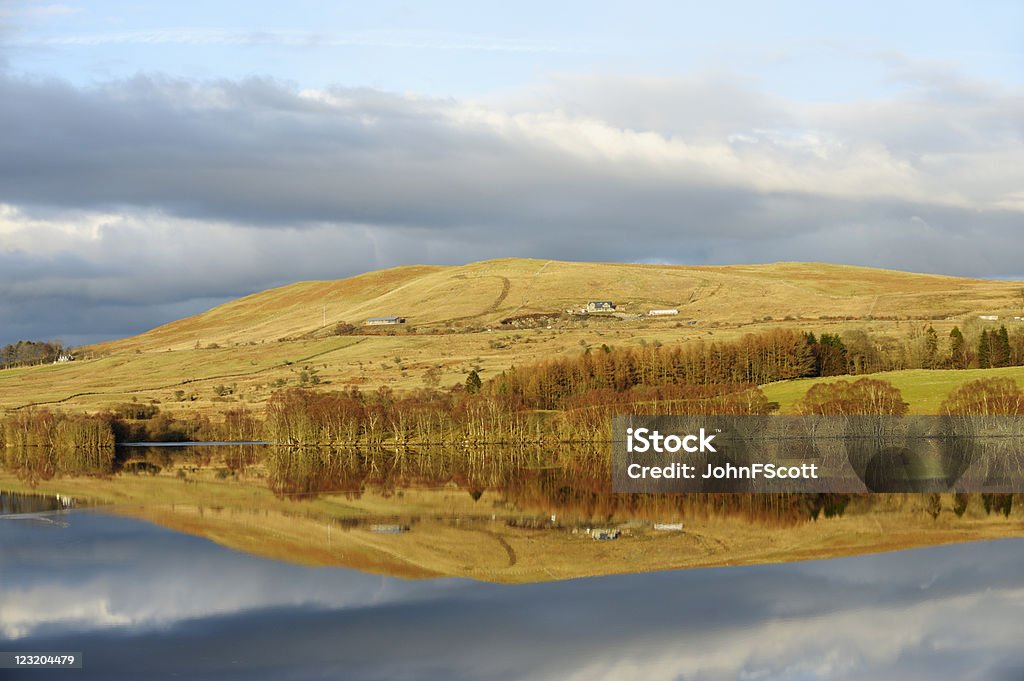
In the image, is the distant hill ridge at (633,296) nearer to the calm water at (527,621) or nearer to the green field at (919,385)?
the green field at (919,385)

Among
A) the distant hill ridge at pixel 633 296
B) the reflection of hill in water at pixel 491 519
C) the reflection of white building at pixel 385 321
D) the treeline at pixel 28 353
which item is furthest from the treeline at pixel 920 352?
the treeline at pixel 28 353

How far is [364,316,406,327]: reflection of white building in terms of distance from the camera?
15812 centimetres

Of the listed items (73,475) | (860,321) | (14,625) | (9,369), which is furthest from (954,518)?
(9,369)

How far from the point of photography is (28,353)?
603 ft

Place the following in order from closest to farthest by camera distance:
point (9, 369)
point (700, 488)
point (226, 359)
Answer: point (700, 488) < point (226, 359) < point (9, 369)

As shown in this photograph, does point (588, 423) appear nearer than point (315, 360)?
Yes

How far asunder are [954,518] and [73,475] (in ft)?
158

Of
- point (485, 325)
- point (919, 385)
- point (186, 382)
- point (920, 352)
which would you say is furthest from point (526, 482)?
point (485, 325)

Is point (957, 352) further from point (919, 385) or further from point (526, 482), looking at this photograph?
point (526, 482)

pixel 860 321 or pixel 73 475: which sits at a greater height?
pixel 860 321

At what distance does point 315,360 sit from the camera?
13738 centimetres

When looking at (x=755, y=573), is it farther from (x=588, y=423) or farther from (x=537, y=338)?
(x=537, y=338)

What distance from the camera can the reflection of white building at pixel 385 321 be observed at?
158125 mm

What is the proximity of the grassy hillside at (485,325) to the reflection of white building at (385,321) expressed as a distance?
5.71ft
